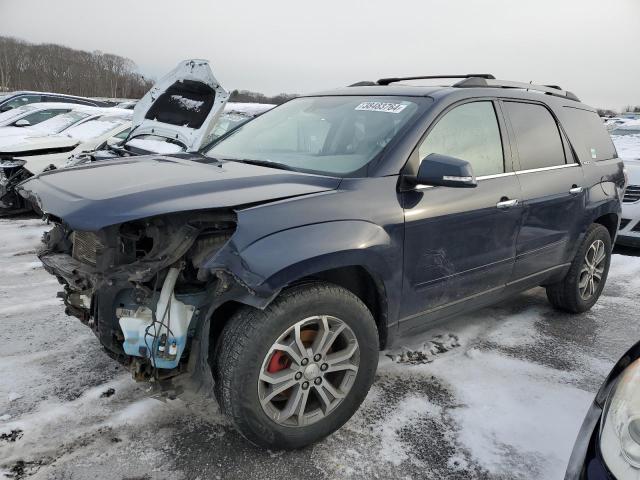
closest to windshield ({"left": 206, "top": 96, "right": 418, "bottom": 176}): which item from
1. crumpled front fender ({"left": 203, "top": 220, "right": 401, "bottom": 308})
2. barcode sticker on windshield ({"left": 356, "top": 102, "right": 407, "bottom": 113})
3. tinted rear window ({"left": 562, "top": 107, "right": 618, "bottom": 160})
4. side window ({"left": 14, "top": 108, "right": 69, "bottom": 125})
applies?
barcode sticker on windshield ({"left": 356, "top": 102, "right": 407, "bottom": 113})

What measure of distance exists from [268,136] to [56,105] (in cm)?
1095

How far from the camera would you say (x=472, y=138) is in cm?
312

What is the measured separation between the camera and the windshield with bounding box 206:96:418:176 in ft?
9.14

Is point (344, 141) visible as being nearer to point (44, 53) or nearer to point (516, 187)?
point (516, 187)

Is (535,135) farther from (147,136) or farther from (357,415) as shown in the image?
(147,136)

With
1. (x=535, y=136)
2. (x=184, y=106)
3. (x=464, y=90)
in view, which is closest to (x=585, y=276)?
(x=535, y=136)

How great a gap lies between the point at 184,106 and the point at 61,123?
4.62 m

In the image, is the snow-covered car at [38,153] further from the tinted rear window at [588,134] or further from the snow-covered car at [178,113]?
the tinted rear window at [588,134]

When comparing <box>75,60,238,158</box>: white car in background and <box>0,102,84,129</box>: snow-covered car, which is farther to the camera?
<box>0,102,84,129</box>: snow-covered car

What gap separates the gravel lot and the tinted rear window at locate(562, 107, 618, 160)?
1549 mm

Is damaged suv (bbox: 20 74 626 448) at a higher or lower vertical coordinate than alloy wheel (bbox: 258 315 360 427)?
higher

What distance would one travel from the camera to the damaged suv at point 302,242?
215cm

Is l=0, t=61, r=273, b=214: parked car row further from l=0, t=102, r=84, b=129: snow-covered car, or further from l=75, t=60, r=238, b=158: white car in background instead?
l=0, t=102, r=84, b=129: snow-covered car

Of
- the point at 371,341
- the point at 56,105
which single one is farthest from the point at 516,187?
the point at 56,105
